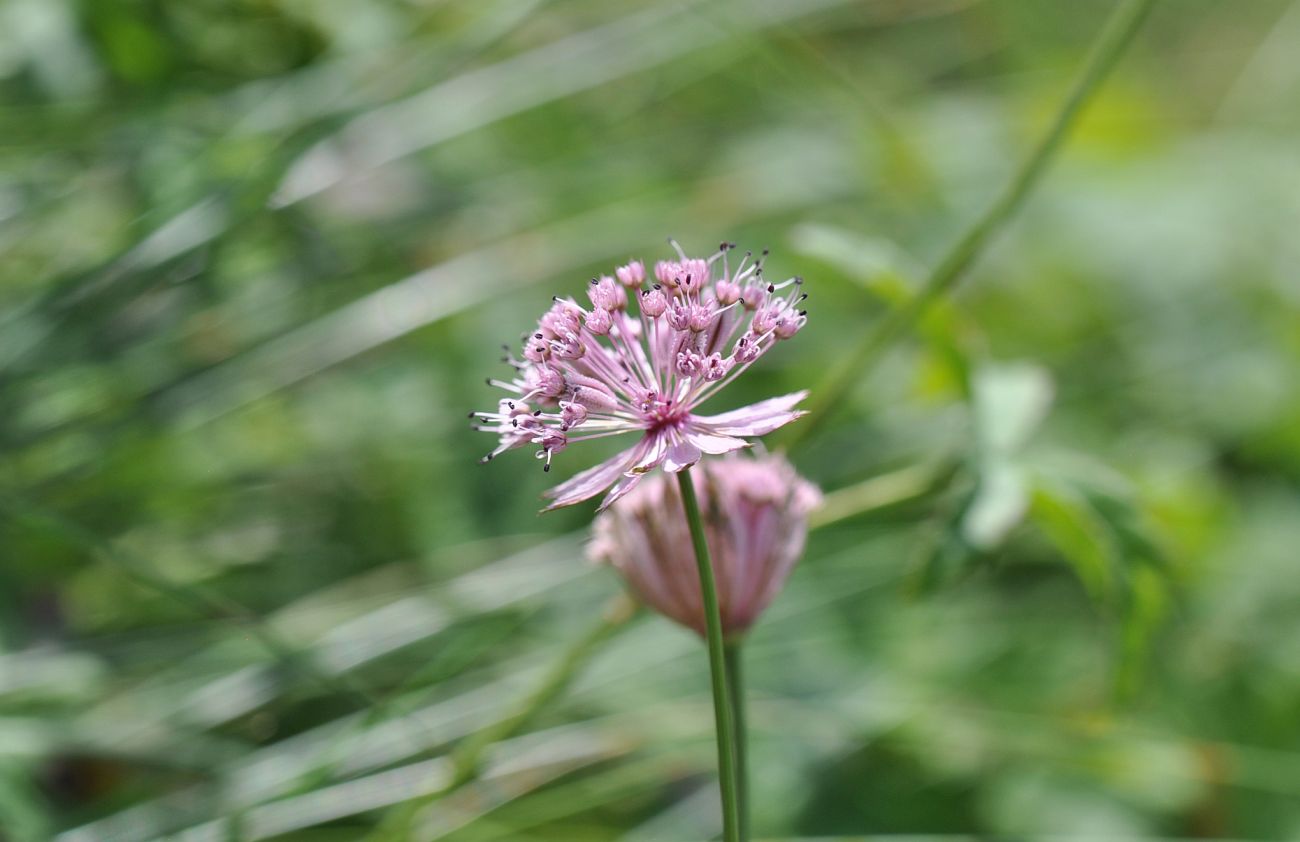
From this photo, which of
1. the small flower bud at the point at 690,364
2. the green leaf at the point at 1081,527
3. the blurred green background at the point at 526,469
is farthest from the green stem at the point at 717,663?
the green leaf at the point at 1081,527

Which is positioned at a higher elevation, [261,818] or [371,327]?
[371,327]

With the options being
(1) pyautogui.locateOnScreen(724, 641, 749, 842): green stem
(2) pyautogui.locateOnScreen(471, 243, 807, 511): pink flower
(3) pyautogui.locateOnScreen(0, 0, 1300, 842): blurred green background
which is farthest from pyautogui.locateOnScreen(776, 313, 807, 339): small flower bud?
(3) pyautogui.locateOnScreen(0, 0, 1300, 842): blurred green background

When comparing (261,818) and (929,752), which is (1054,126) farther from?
(261,818)

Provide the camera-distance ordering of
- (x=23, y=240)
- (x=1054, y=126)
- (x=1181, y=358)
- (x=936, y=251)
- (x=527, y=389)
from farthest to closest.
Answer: (x=936, y=251) < (x=1181, y=358) < (x=23, y=240) < (x=1054, y=126) < (x=527, y=389)

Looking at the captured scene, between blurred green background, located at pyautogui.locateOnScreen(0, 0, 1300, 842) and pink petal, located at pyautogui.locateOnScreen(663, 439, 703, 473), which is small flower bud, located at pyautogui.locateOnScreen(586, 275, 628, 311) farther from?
blurred green background, located at pyautogui.locateOnScreen(0, 0, 1300, 842)

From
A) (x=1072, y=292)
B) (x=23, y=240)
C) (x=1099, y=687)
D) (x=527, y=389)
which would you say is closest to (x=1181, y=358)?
A: (x=1072, y=292)

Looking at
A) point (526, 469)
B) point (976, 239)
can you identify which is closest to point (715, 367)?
point (976, 239)

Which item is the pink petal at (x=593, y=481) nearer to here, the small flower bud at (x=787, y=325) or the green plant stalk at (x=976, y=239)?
the small flower bud at (x=787, y=325)
